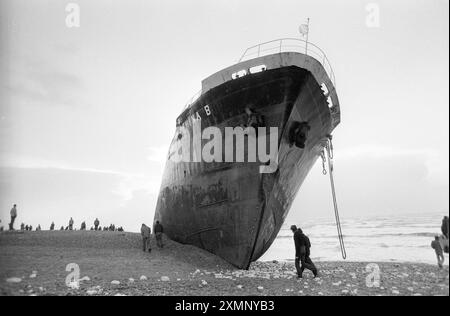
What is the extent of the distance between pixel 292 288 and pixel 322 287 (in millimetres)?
634

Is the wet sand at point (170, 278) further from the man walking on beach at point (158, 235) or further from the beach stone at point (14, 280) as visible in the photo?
the man walking on beach at point (158, 235)

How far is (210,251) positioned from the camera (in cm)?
974

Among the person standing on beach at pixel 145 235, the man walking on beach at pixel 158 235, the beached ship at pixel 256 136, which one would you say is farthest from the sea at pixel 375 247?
the person standing on beach at pixel 145 235

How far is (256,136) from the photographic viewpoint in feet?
27.8

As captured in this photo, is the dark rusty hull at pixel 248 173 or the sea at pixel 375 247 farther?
the sea at pixel 375 247

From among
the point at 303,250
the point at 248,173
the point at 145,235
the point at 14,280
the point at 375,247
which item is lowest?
the point at 375,247

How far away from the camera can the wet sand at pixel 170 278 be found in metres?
5.79

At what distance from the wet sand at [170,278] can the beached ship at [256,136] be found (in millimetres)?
1106

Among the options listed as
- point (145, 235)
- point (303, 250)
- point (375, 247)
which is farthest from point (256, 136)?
point (375, 247)

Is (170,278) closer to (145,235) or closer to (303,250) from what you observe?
(303,250)

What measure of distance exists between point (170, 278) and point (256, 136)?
431 cm

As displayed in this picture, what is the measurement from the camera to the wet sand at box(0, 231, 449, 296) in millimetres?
5793

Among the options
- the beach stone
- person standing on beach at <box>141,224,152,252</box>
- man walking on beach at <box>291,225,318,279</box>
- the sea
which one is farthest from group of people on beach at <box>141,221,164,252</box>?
the sea
